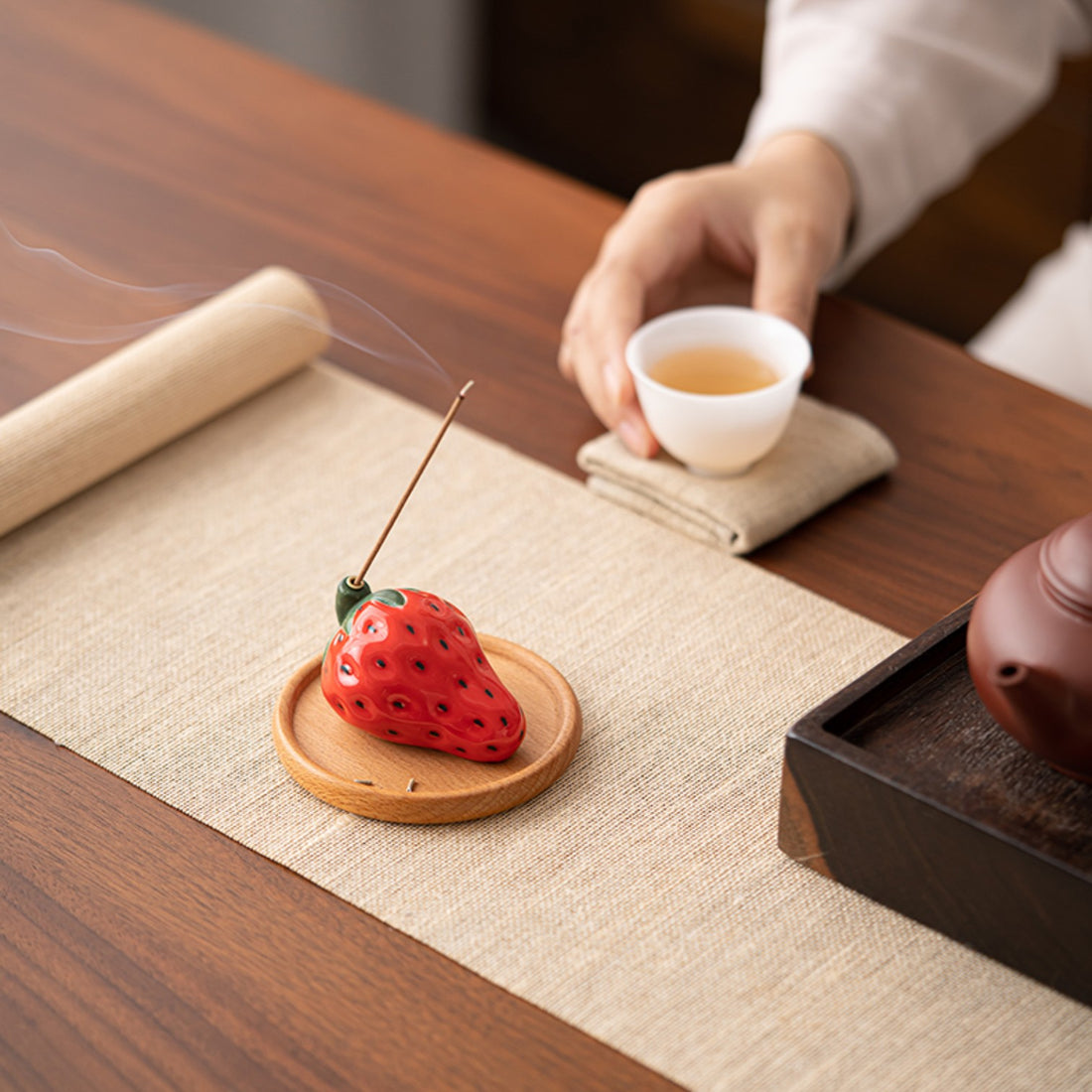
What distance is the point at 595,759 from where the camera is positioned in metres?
0.76

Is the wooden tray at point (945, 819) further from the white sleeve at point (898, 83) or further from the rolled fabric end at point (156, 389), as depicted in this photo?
the white sleeve at point (898, 83)

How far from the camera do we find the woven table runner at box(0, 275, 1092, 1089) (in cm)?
63

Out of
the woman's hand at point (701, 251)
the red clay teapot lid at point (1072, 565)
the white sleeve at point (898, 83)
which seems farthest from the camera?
the white sleeve at point (898, 83)

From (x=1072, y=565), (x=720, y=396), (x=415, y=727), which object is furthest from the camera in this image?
(x=720, y=396)

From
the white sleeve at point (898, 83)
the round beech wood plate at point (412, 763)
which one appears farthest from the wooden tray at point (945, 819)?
the white sleeve at point (898, 83)

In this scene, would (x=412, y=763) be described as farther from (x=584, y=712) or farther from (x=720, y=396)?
(x=720, y=396)

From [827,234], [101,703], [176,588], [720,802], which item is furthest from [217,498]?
[827,234]

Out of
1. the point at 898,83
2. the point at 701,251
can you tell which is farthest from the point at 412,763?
the point at 898,83

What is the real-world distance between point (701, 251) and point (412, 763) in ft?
→ 2.05

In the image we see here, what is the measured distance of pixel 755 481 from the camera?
959mm

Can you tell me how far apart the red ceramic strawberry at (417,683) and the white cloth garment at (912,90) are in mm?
787

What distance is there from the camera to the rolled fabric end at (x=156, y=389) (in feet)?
3.08

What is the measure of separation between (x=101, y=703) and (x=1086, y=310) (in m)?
1.26

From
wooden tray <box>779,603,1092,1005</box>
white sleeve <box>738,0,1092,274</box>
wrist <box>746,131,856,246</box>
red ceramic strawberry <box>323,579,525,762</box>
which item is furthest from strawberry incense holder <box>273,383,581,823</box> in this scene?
white sleeve <box>738,0,1092,274</box>
